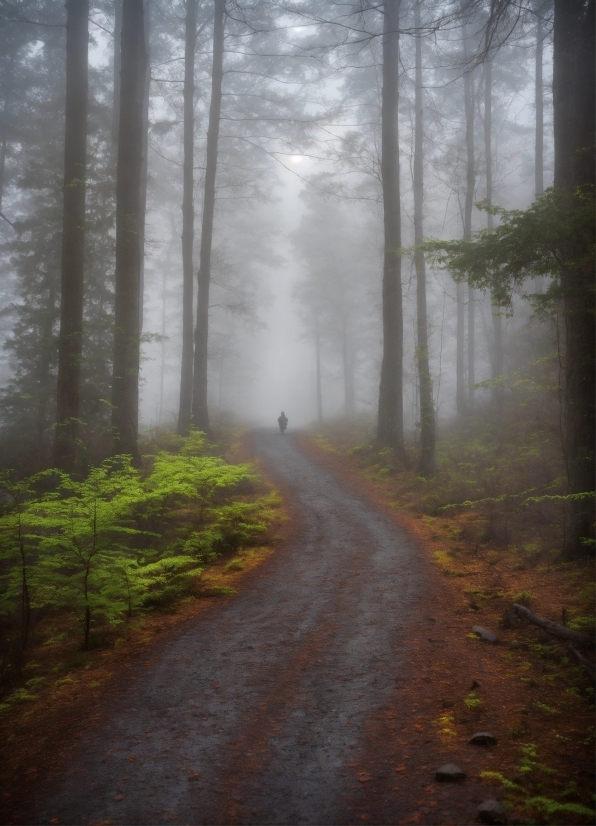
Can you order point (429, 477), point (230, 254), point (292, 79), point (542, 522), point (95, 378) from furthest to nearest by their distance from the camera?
point (230, 254) → point (292, 79) → point (95, 378) → point (429, 477) → point (542, 522)

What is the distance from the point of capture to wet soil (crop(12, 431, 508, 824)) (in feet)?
10.3

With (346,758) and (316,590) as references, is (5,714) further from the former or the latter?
(316,590)

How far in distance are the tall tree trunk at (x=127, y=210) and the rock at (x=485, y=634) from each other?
321 inches

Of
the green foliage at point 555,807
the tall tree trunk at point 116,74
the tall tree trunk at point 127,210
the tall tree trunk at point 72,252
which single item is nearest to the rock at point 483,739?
the green foliage at point 555,807

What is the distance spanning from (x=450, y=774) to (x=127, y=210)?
1160 centimetres

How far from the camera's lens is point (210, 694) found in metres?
4.44

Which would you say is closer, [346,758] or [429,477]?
[346,758]

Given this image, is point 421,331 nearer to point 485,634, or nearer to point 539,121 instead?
point 485,634

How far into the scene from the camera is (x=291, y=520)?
10320mm

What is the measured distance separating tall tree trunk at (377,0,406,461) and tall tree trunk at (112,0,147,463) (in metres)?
7.78

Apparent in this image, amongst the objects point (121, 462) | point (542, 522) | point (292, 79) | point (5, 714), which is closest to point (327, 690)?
point (5, 714)

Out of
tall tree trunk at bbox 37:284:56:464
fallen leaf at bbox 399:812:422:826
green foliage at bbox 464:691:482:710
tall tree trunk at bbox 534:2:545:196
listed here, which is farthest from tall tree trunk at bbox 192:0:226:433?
fallen leaf at bbox 399:812:422:826

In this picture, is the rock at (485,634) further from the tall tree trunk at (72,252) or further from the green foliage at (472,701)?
the tall tree trunk at (72,252)

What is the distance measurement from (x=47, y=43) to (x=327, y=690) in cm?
2604
